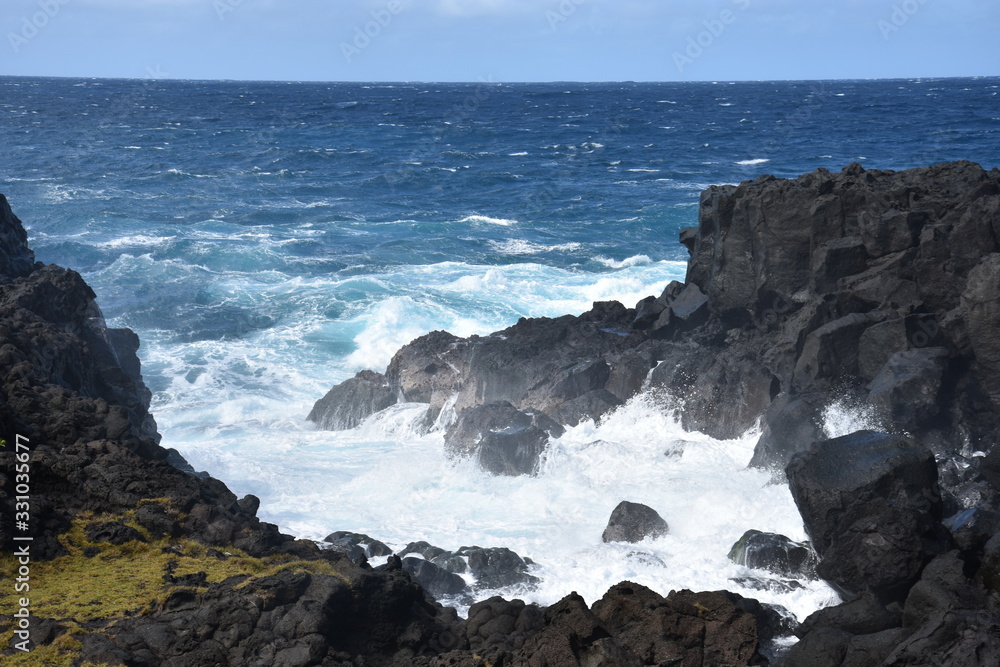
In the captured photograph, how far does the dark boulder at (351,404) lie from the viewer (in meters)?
28.2

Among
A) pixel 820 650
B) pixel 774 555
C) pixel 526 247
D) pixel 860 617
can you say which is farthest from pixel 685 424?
pixel 526 247

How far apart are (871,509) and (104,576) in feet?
37.8

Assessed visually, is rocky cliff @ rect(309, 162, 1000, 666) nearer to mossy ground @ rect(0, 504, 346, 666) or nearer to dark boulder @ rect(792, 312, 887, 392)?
dark boulder @ rect(792, 312, 887, 392)

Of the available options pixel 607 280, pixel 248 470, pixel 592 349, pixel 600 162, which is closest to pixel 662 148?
pixel 600 162

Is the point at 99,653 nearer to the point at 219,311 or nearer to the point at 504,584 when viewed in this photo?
the point at 504,584

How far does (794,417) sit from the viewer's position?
70.3 ft

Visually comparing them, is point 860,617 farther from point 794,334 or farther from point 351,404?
point 351,404

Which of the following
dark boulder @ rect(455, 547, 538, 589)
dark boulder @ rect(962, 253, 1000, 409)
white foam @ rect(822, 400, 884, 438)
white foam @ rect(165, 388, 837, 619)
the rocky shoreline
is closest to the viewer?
the rocky shoreline

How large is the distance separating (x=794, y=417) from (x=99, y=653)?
50.9 feet

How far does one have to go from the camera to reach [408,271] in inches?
1721

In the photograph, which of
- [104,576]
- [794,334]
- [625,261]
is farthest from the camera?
[625,261]

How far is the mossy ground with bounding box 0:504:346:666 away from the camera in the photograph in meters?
11.1

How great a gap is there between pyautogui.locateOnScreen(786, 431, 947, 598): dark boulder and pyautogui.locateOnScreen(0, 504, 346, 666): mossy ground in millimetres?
8132

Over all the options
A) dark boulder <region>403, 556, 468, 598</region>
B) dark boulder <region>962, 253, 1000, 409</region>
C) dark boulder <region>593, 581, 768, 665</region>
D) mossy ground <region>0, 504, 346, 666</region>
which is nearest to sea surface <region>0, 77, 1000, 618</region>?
dark boulder <region>403, 556, 468, 598</region>
